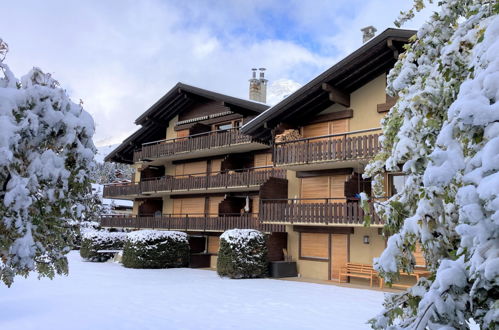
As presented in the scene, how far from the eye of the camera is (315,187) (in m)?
19.5

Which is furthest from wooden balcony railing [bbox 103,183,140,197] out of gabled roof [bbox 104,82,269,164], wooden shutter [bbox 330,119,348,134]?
wooden shutter [bbox 330,119,348,134]

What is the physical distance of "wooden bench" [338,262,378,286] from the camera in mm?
16500

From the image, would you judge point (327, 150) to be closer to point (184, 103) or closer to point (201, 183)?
point (201, 183)

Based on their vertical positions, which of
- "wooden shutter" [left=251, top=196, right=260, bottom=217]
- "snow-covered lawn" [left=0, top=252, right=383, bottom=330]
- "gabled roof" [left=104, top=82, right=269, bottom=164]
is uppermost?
"gabled roof" [left=104, top=82, right=269, bottom=164]

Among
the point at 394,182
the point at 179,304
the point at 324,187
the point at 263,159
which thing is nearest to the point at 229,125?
the point at 263,159

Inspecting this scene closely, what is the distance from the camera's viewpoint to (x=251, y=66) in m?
27.8

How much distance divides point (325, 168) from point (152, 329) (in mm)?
12338

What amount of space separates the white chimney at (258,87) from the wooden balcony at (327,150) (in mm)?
8749

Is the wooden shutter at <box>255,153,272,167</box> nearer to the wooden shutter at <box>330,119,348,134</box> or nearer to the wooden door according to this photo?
the wooden shutter at <box>330,119,348,134</box>

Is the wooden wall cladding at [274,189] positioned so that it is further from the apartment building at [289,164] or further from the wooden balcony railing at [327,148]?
the wooden balcony railing at [327,148]

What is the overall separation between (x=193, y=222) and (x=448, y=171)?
22.1m

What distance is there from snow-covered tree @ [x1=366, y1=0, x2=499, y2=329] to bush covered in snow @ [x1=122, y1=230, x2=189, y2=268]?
16906mm

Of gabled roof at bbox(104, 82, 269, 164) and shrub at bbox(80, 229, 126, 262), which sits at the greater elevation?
gabled roof at bbox(104, 82, 269, 164)

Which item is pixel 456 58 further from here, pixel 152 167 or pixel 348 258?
pixel 152 167
